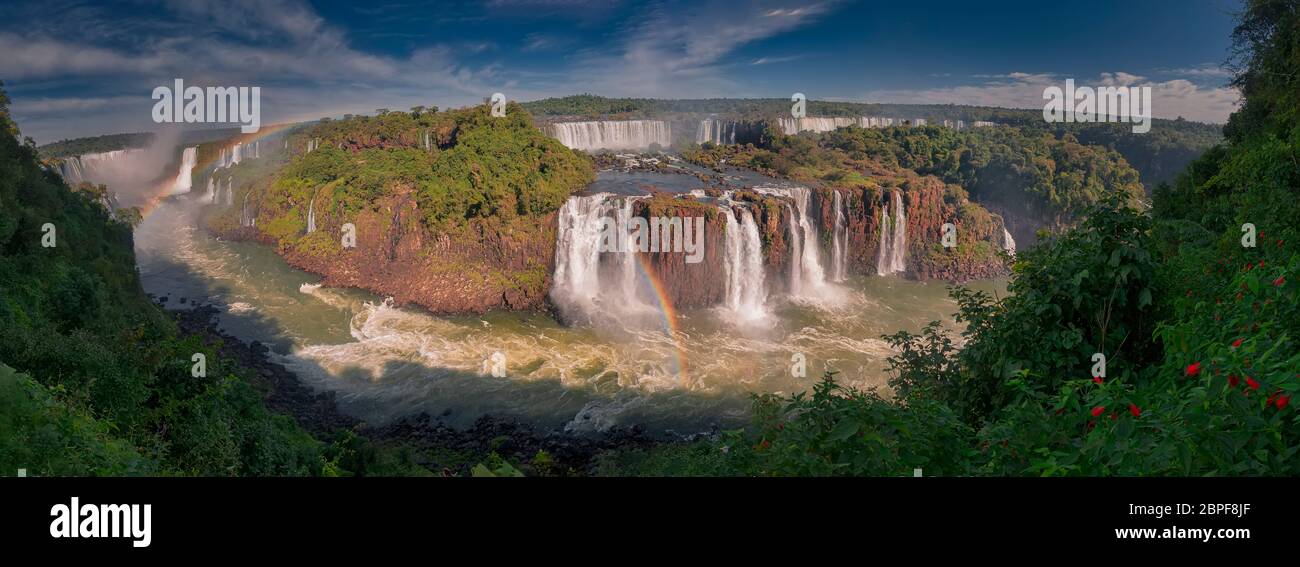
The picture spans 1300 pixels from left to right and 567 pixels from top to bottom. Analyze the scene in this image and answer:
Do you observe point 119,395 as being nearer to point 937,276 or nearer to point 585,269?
point 585,269

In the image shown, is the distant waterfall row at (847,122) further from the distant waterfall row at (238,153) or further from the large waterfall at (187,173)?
the large waterfall at (187,173)

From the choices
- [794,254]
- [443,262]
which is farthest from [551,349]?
[794,254]

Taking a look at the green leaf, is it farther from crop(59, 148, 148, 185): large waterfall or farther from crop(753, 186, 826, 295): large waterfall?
crop(59, 148, 148, 185): large waterfall

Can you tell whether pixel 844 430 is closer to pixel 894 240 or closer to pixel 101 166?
pixel 894 240

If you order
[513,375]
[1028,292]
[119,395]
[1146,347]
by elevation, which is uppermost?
[1028,292]

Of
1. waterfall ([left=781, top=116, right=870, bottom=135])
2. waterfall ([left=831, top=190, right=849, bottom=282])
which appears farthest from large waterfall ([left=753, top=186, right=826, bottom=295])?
waterfall ([left=781, top=116, right=870, bottom=135])
